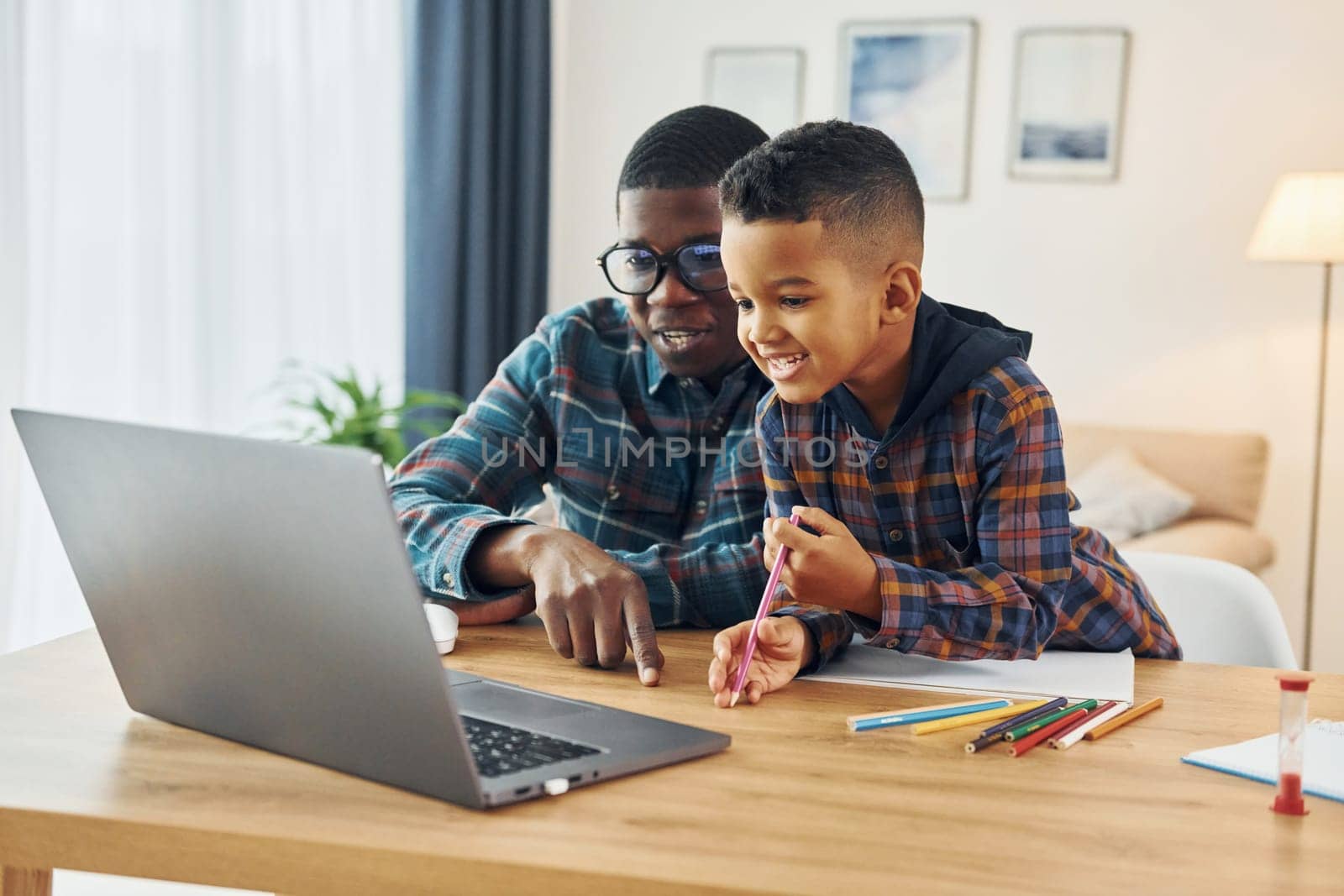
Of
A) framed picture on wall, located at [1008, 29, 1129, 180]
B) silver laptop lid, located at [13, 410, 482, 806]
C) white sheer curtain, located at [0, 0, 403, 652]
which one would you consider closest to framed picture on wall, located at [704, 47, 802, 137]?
framed picture on wall, located at [1008, 29, 1129, 180]

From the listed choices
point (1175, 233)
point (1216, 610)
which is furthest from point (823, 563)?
point (1175, 233)

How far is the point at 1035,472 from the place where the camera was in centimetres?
113

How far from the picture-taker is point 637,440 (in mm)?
1544

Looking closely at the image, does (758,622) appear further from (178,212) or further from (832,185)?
(178,212)

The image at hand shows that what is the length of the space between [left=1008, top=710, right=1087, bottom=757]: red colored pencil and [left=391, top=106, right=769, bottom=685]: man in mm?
400

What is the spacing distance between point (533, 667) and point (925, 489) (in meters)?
0.39

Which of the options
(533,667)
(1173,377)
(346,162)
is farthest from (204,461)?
(1173,377)

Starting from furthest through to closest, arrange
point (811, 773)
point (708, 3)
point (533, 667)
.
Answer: point (708, 3), point (533, 667), point (811, 773)

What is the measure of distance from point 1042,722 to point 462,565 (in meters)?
0.57

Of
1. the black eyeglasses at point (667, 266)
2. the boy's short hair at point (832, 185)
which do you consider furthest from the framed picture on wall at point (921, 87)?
the boy's short hair at point (832, 185)

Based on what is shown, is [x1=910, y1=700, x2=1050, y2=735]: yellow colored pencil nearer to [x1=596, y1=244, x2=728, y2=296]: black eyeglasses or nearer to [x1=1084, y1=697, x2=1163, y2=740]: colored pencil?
[x1=1084, y1=697, x2=1163, y2=740]: colored pencil

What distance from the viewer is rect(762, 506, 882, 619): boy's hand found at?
38.8 inches

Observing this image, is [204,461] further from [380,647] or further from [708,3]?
[708,3]

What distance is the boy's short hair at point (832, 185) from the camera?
113 centimetres
